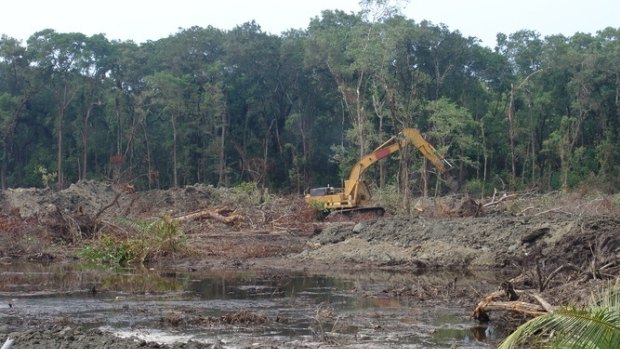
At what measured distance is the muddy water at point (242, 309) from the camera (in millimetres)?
12469

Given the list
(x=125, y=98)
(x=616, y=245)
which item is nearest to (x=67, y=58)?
(x=125, y=98)

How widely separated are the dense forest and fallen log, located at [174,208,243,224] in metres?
20.9

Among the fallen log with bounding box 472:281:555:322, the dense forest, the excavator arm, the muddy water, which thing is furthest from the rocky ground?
the dense forest

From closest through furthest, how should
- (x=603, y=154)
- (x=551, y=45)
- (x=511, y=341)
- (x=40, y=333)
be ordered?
(x=511, y=341)
(x=40, y=333)
(x=603, y=154)
(x=551, y=45)

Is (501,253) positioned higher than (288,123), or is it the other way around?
(288,123)

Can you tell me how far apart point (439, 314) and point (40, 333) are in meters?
6.67

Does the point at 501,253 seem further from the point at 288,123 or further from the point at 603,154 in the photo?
the point at 288,123

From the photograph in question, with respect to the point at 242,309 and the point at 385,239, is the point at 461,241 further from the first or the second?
the point at 242,309

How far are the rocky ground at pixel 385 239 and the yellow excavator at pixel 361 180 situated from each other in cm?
101

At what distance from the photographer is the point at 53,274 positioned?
70.6 ft

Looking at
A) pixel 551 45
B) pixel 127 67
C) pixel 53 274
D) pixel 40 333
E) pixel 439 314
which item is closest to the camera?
pixel 40 333

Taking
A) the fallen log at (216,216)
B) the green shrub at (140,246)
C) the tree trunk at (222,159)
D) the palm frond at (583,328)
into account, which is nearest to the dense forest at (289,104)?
the tree trunk at (222,159)

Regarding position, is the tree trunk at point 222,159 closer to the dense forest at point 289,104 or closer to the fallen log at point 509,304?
the dense forest at point 289,104

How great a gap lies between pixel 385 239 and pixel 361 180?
10.1 meters
